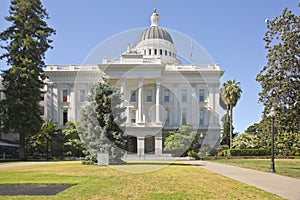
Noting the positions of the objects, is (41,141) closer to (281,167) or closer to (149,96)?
(149,96)

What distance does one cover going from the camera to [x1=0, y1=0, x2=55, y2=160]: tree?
117 ft

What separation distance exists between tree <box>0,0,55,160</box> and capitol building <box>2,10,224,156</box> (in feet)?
41.2

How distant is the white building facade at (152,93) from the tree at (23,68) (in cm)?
1256

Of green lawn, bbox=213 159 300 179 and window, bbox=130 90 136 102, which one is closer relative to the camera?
green lawn, bbox=213 159 300 179

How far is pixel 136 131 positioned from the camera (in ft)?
155

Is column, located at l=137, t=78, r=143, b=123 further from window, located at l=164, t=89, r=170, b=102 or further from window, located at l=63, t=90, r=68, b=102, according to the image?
window, located at l=63, t=90, r=68, b=102

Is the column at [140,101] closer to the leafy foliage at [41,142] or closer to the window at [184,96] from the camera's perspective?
the window at [184,96]

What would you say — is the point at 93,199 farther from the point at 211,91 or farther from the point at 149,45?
the point at 211,91

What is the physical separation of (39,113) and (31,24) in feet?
32.7

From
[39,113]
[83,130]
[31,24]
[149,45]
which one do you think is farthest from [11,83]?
[149,45]

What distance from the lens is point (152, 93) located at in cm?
5522

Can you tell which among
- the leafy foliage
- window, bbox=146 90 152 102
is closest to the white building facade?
window, bbox=146 90 152 102

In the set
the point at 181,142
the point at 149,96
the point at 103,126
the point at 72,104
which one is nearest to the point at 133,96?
the point at 149,96

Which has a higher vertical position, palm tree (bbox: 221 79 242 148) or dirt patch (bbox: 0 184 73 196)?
palm tree (bbox: 221 79 242 148)
